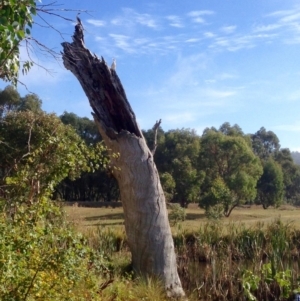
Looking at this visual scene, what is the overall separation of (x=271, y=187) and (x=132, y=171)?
28666 millimetres

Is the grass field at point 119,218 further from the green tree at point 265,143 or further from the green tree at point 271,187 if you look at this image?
the green tree at point 265,143

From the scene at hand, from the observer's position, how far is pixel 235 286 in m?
7.42

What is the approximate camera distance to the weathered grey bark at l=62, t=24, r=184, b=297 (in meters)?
6.09

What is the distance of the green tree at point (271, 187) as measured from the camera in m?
33.5

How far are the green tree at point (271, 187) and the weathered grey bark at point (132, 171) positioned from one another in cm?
2828

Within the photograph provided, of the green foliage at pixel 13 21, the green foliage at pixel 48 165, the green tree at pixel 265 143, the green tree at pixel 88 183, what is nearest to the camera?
the green foliage at pixel 13 21

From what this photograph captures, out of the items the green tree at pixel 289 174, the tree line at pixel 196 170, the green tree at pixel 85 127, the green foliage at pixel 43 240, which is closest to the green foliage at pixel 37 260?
the green foliage at pixel 43 240

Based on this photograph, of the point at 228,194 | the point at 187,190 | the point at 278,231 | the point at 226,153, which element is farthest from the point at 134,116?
the point at 226,153

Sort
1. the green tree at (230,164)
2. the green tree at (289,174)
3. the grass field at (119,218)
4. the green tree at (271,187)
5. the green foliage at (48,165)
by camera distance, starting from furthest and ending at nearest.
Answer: the green tree at (289,174)
the green tree at (271,187)
the green tree at (230,164)
the grass field at (119,218)
the green foliage at (48,165)

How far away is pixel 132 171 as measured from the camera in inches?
241

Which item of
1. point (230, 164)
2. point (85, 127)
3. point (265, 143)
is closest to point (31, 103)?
point (85, 127)

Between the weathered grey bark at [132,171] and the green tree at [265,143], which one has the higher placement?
the green tree at [265,143]

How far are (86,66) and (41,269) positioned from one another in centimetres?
359

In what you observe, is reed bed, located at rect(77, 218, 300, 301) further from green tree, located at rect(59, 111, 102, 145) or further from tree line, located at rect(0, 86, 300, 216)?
green tree, located at rect(59, 111, 102, 145)
